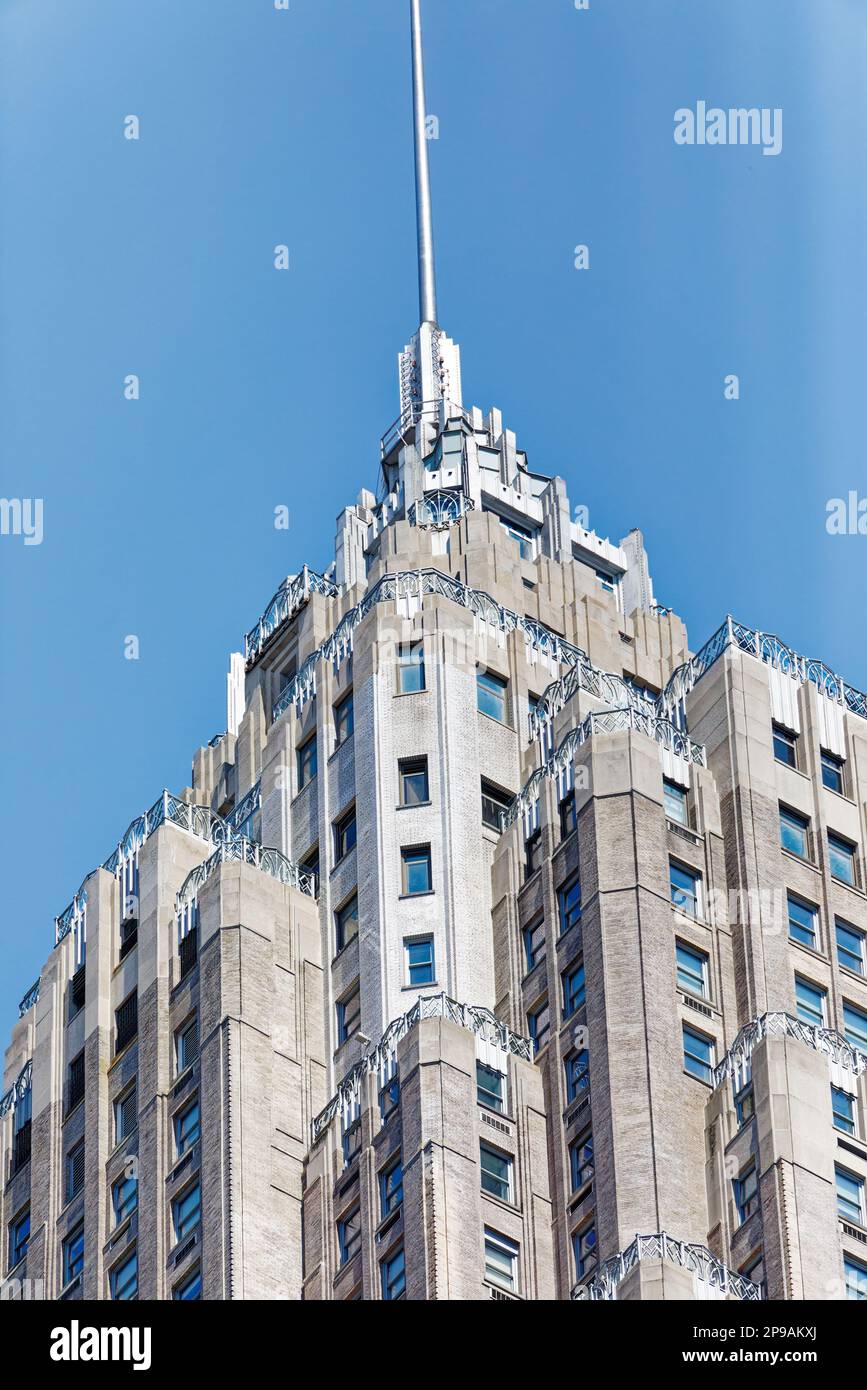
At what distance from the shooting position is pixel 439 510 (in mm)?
107625

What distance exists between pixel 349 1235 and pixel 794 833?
51.0 ft

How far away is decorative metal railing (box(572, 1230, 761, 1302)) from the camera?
76.6 m

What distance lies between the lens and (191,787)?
109 m

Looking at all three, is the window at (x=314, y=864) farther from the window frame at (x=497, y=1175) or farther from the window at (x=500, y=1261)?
the window at (x=500, y=1261)

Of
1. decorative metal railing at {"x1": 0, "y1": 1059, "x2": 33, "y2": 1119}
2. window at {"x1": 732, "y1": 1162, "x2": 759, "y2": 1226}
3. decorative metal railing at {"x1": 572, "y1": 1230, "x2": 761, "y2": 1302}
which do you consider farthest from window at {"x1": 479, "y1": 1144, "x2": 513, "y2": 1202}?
decorative metal railing at {"x1": 0, "y1": 1059, "x2": 33, "y2": 1119}

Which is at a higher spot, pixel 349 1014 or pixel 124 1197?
pixel 349 1014

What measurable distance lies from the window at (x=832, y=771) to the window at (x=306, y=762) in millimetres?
13389

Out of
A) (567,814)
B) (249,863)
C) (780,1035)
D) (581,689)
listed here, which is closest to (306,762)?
(249,863)

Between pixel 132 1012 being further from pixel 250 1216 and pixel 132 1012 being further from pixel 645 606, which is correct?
pixel 645 606

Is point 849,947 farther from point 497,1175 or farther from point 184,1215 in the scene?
point 184,1215

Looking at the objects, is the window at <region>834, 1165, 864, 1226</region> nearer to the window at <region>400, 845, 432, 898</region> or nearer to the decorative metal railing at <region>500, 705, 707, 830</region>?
the decorative metal railing at <region>500, 705, 707, 830</region>

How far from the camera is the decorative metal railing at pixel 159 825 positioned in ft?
318
